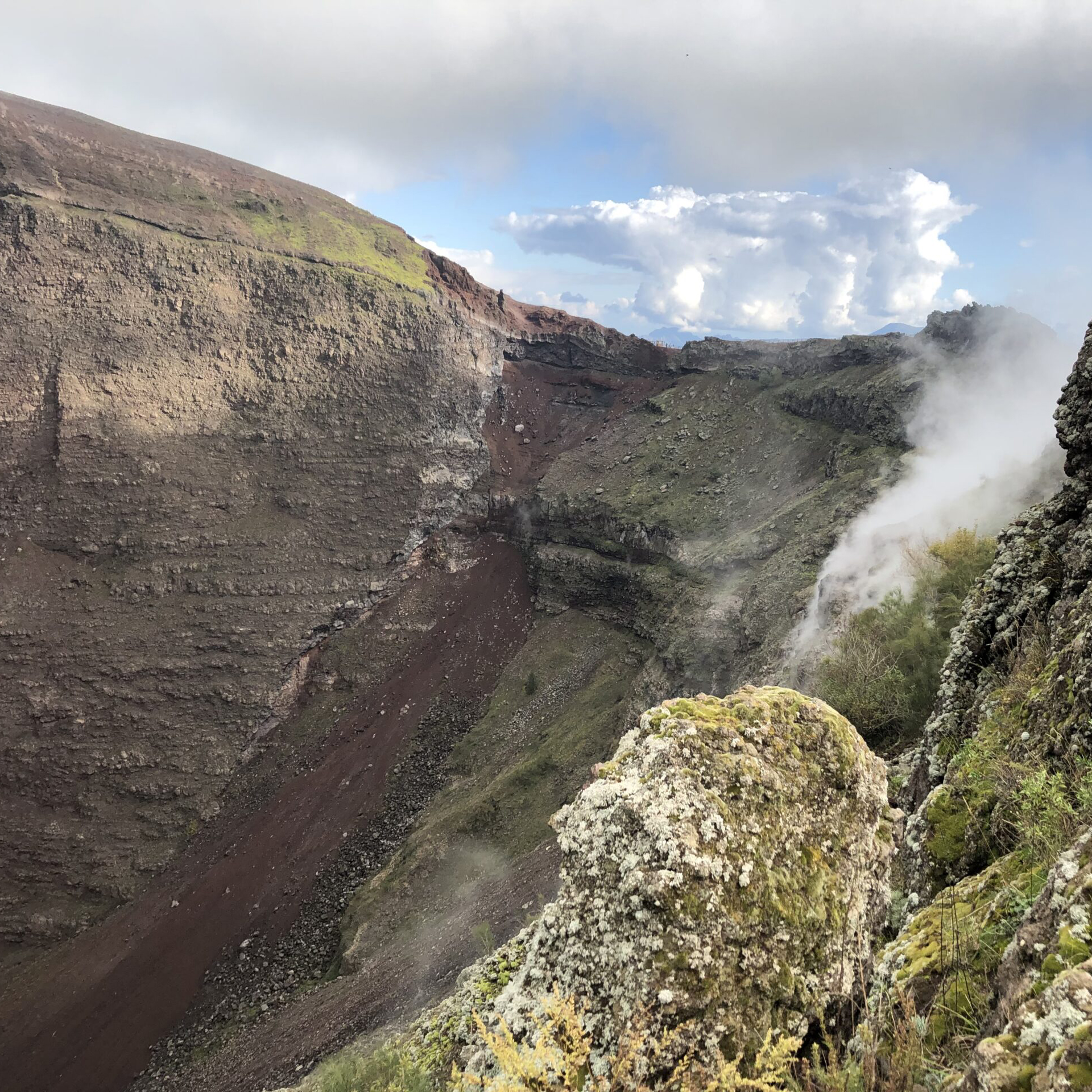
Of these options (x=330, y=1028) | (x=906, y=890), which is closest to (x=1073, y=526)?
(x=906, y=890)

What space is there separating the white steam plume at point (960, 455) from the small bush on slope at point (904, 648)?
93.0 inches

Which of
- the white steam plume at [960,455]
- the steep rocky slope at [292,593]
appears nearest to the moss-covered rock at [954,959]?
the white steam plume at [960,455]

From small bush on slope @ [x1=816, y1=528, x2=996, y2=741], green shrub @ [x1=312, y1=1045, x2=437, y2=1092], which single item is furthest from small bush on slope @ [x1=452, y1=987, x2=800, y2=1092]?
small bush on slope @ [x1=816, y1=528, x2=996, y2=741]

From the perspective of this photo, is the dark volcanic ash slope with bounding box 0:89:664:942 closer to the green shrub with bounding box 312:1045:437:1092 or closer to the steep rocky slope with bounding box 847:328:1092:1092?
the green shrub with bounding box 312:1045:437:1092

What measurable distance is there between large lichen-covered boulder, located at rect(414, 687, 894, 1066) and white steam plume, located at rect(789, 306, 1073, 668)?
16069mm

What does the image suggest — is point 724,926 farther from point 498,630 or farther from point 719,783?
point 498,630

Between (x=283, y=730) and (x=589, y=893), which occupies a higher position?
(x=589, y=893)

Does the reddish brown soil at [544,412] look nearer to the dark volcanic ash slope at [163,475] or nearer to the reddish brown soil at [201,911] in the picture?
the dark volcanic ash slope at [163,475]

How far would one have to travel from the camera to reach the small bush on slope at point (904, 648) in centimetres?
1445

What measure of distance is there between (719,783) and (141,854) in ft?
112

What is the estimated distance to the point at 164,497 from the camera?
3588cm

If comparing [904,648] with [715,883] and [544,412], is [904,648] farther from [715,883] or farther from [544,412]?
[544,412]

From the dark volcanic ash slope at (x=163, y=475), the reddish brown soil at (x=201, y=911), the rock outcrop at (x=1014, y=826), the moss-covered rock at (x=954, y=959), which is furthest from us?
the dark volcanic ash slope at (x=163, y=475)

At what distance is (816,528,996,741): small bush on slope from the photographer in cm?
1445
